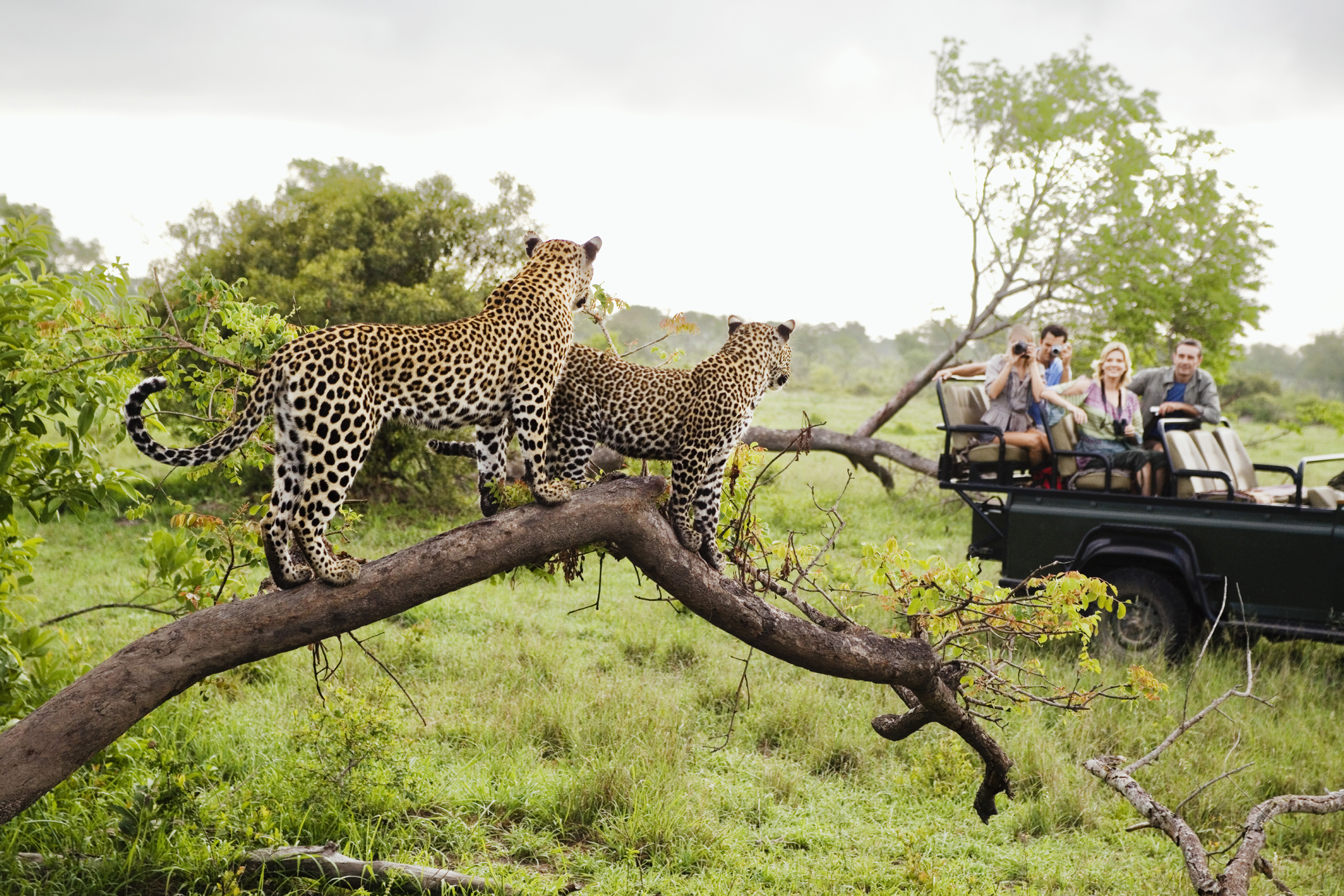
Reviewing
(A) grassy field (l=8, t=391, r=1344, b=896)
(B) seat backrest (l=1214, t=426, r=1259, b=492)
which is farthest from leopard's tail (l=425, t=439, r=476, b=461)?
(B) seat backrest (l=1214, t=426, r=1259, b=492)

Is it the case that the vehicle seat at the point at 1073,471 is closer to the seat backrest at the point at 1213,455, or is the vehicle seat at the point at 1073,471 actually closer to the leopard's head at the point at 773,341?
the seat backrest at the point at 1213,455

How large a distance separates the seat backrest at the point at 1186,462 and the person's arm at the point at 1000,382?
1.33 meters

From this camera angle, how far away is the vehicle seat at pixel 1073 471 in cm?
823

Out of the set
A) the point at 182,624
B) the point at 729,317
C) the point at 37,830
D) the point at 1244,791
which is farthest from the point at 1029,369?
the point at 37,830

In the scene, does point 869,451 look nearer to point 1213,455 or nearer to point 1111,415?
point 1111,415

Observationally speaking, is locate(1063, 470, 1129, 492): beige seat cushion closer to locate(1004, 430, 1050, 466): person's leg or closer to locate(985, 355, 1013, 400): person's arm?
locate(1004, 430, 1050, 466): person's leg

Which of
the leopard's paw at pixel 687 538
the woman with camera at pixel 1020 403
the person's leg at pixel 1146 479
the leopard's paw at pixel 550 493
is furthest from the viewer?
the woman with camera at pixel 1020 403

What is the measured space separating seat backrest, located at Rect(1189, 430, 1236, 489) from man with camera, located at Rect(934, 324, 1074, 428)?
113cm

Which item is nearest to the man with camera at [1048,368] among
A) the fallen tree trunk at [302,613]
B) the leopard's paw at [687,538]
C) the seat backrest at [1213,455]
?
the seat backrest at [1213,455]

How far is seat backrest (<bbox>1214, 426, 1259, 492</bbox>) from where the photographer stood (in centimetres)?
866

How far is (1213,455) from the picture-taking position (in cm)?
832

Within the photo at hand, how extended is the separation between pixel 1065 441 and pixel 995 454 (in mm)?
576

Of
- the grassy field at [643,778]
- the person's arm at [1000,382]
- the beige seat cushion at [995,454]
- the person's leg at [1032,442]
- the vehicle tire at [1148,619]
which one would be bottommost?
the grassy field at [643,778]

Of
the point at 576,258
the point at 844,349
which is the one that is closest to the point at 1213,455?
the point at 576,258
